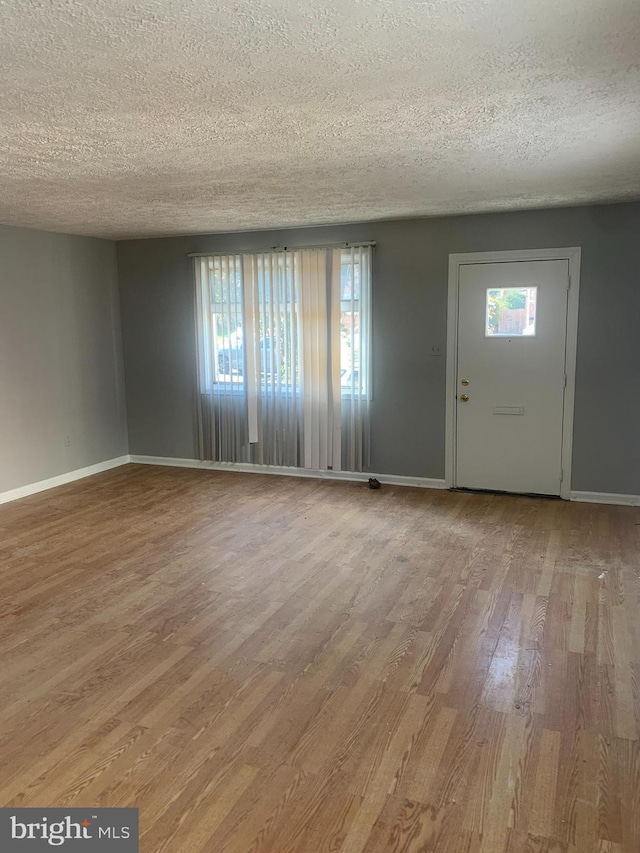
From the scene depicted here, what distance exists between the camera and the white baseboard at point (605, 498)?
16.8 feet

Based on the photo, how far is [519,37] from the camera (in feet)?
6.56

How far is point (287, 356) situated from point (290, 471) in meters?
1.18

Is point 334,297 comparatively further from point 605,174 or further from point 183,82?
point 183,82

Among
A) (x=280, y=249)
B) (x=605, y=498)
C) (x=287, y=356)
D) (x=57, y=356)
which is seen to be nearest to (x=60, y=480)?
(x=57, y=356)

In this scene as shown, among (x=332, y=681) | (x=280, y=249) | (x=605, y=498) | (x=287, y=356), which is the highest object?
(x=280, y=249)

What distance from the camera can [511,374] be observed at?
5.38 meters

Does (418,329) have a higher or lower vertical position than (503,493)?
higher

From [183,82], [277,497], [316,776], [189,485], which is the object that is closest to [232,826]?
[316,776]

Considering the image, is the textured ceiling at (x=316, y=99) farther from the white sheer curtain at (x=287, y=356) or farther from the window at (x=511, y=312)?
the white sheer curtain at (x=287, y=356)

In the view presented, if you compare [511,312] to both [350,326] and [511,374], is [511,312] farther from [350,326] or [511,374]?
[350,326]

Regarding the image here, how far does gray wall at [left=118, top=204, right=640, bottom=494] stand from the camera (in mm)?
5008

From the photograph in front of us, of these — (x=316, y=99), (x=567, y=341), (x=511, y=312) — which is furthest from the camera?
(x=511, y=312)

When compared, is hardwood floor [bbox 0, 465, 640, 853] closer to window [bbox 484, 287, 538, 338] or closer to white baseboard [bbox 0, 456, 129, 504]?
white baseboard [bbox 0, 456, 129, 504]

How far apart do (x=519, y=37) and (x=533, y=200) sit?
293 cm
